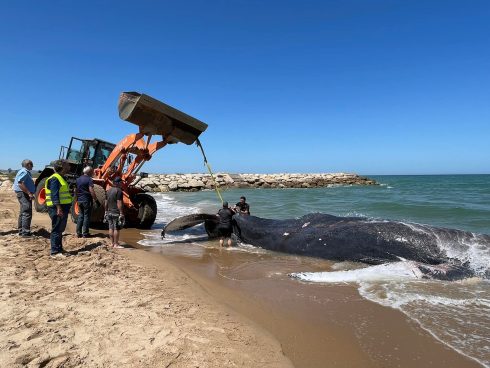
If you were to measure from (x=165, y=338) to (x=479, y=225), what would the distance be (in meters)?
12.6

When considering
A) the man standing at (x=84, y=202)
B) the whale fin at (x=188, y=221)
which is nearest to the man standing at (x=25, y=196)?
the man standing at (x=84, y=202)

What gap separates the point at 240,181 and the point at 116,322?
37946 millimetres

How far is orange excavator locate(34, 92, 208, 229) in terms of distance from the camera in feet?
26.0

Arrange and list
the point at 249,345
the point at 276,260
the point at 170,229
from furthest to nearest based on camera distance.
→ the point at 170,229 < the point at 276,260 < the point at 249,345

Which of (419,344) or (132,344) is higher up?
(132,344)

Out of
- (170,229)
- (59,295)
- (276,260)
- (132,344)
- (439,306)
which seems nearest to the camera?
(132,344)

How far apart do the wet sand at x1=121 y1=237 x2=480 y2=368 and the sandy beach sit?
29cm

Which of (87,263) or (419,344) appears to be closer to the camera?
(419,344)

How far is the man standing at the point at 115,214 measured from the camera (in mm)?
7341

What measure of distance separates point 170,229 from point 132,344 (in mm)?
6291

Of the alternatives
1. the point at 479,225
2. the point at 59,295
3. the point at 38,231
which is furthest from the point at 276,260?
the point at 479,225

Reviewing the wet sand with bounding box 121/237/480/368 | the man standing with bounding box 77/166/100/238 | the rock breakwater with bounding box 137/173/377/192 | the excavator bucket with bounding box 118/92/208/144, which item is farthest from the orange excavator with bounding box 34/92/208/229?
the rock breakwater with bounding box 137/173/377/192

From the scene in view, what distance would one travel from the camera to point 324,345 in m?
3.48

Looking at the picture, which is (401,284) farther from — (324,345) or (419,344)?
(324,345)
